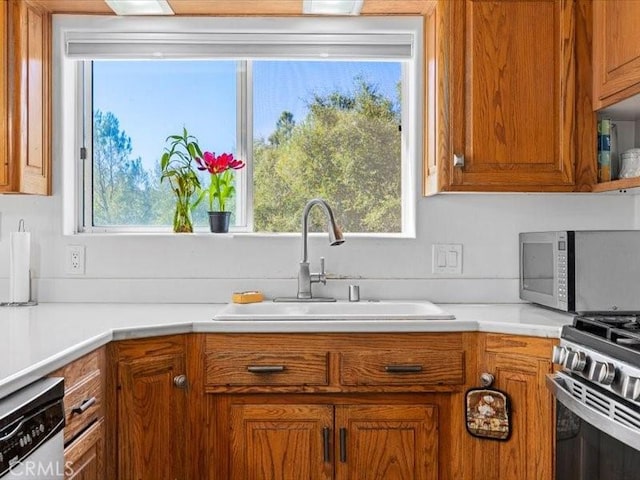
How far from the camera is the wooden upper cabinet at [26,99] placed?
2.12 meters

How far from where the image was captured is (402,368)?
6.21 feet

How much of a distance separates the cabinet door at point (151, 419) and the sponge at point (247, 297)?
45cm

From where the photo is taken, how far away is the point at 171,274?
2.45 metres

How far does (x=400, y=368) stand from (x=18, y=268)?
1.50 metres

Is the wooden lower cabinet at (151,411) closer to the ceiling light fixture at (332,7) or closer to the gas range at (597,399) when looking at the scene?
the gas range at (597,399)

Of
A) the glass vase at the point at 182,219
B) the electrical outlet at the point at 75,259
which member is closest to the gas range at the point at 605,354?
the glass vase at the point at 182,219

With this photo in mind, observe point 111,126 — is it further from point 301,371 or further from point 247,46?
Result: point 301,371

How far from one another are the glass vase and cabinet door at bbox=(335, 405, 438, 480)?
3.35 feet

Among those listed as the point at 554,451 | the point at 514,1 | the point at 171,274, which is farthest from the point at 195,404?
the point at 514,1

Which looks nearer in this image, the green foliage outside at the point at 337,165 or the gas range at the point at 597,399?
the gas range at the point at 597,399

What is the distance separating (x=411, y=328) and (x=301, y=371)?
0.37 metres

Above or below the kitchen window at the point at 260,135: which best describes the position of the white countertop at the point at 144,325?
below

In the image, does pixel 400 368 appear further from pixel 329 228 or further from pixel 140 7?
pixel 140 7

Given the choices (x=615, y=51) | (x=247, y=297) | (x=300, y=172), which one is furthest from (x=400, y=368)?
(x=615, y=51)
